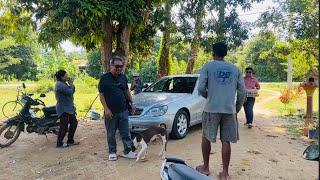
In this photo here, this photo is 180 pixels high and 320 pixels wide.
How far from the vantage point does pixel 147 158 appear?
7.12 metres

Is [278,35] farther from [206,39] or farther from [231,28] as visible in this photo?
[206,39]

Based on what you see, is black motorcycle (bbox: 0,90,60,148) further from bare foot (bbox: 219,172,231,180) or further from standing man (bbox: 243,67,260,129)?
standing man (bbox: 243,67,260,129)

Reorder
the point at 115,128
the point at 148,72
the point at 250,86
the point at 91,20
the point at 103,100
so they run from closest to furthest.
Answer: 1. the point at 103,100
2. the point at 115,128
3. the point at 91,20
4. the point at 250,86
5. the point at 148,72

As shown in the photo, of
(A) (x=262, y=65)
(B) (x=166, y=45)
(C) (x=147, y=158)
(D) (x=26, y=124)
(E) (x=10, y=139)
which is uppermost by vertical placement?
(B) (x=166, y=45)

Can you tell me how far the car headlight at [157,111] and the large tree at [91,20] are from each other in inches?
84.3

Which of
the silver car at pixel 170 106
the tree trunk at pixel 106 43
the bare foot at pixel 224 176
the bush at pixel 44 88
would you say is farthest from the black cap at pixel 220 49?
the bush at pixel 44 88

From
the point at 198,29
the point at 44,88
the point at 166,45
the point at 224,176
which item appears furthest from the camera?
the point at 44,88

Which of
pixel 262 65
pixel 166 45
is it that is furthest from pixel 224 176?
pixel 262 65

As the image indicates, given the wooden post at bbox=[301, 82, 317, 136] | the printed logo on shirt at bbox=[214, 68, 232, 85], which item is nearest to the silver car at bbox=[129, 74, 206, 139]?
the wooden post at bbox=[301, 82, 317, 136]

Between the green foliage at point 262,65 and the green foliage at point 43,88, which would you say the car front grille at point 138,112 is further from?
the green foliage at point 262,65

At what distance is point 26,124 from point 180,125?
11.1 feet

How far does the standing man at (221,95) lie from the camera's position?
17.6 feet

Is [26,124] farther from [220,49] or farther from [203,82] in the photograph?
[220,49]

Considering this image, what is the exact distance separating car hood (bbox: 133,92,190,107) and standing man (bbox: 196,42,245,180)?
300cm
